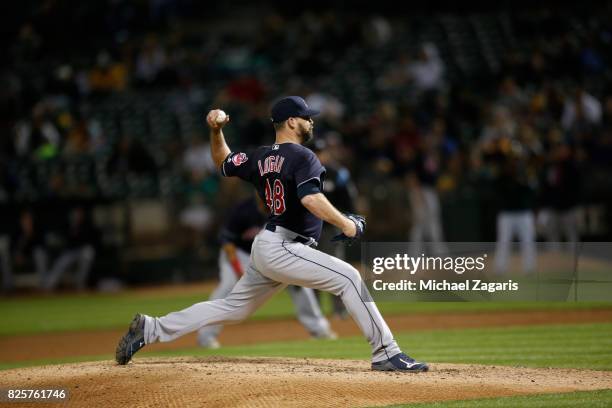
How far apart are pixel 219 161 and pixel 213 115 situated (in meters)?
0.50

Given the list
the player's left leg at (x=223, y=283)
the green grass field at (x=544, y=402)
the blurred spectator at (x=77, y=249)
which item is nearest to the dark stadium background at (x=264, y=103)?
the blurred spectator at (x=77, y=249)

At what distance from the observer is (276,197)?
7273mm

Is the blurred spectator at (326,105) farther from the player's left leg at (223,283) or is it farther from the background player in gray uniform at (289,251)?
the background player in gray uniform at (289,251)

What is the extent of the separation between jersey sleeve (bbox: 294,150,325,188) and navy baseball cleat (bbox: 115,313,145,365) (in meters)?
1.65

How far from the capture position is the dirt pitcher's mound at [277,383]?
6559 mm

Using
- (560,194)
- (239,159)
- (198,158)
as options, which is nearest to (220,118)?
(239,159)

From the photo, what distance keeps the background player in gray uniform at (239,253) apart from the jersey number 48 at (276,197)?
11.2 feet

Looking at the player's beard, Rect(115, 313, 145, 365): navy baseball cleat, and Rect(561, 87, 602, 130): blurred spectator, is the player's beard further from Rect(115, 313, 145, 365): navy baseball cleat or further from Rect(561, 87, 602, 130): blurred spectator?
Rect(561, 87, 602, 130): blurred spectator

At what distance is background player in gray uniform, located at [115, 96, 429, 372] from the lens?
7.14 meters

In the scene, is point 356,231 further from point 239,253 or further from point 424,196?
point 424,196

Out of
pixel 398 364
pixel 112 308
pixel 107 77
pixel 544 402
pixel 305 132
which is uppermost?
pixel 107 77

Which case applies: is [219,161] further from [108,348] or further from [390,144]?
[390,144]

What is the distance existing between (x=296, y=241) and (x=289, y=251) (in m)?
0.16

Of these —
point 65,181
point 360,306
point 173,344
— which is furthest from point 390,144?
point 360,306
